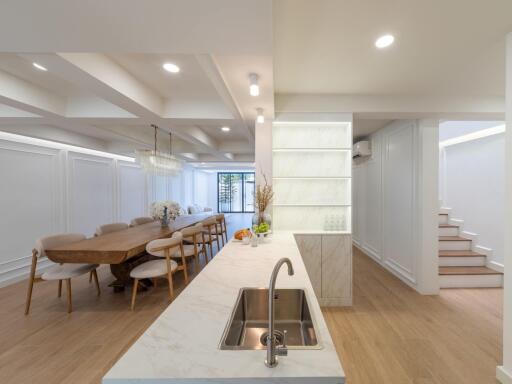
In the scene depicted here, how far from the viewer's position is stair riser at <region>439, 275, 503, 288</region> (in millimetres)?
3416

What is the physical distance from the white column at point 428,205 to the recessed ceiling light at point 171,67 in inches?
133

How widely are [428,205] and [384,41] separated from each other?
2445 mm

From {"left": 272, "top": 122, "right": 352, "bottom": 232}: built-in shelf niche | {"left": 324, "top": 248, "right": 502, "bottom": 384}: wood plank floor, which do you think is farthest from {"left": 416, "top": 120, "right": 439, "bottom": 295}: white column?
{"left": 272, "top": 122, "right": 352, "bottom": 232}: built-in shelf niche

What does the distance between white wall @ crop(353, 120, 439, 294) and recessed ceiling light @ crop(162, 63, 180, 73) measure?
339cm

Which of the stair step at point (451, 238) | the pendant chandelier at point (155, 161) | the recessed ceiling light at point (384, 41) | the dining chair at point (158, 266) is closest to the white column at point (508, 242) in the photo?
the recessed ceiling light at point (384, 41)

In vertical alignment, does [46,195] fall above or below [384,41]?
below

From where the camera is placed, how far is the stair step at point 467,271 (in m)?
3.45

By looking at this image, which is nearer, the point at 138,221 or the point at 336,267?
the point at 336,267

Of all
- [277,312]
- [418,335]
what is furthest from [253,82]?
[418,335]

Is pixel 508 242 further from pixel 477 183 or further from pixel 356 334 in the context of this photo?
pixel 477 183

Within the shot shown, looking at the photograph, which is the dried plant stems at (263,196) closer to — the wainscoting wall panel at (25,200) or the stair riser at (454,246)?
the stair riser at (454,246)

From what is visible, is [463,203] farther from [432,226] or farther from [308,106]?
[308,106]

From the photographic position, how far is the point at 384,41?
1.84 m

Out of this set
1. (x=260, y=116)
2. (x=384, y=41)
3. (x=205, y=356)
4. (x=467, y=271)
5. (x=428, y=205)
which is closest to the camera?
(x=205, y=356)
